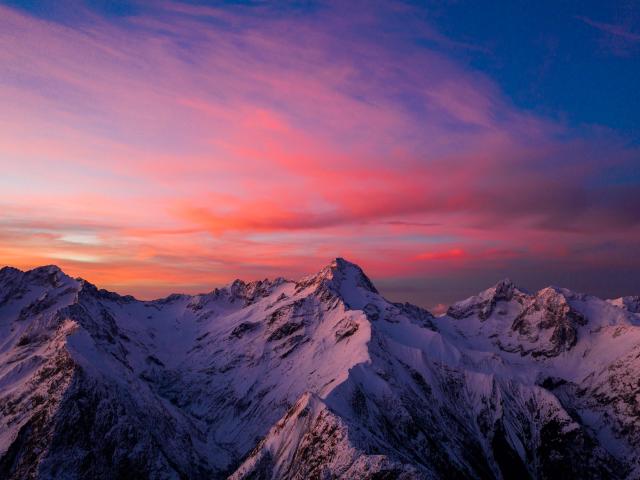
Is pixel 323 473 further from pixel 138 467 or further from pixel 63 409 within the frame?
pixel 63 409

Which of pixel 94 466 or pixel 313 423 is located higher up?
pixel 313 423

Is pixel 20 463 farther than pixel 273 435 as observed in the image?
Yes

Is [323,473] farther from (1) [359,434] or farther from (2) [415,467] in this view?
(2) [415,467]

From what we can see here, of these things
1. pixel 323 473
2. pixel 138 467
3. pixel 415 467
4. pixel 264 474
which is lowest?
pixel 138 467

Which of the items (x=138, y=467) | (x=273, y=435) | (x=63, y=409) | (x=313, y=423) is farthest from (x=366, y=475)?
(x=63, y=409)

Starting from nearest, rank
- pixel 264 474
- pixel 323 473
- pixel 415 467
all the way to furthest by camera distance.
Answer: pixel 415 467, pixel 323 473, pixel 264 474

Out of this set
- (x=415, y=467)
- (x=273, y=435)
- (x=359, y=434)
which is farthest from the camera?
(x=273, y=435)

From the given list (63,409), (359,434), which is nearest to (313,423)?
(359,434)

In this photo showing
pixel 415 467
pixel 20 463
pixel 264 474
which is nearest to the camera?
pixel 415 467

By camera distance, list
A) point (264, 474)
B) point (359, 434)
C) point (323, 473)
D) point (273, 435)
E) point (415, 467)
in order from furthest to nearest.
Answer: point (273, 435) → point (264, 474) → point (359, 434) → point (323, 473) → point (415, 467)
